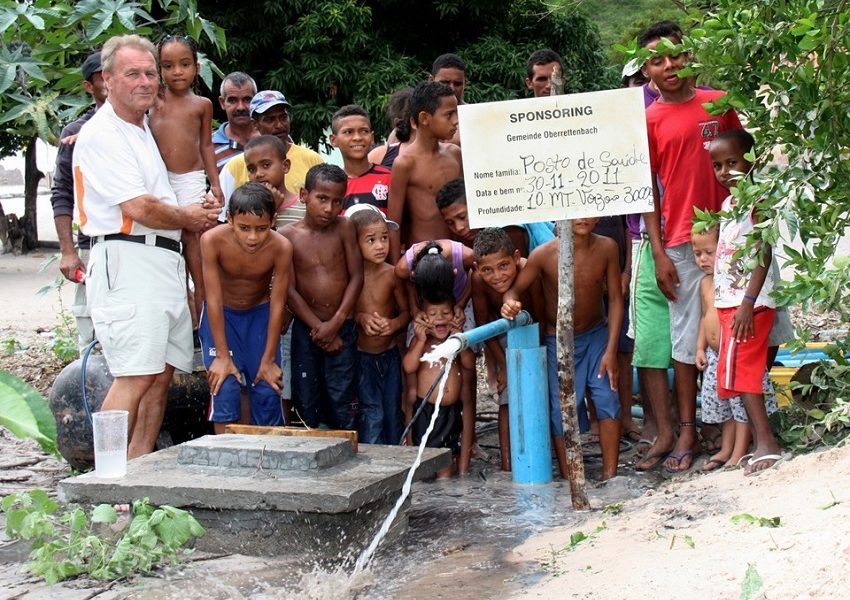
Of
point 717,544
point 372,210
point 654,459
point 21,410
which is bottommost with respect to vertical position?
point 654,459

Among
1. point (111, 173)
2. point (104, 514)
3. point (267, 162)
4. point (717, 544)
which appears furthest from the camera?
point (267, 162)

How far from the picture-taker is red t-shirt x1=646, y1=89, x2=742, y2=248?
548 cm

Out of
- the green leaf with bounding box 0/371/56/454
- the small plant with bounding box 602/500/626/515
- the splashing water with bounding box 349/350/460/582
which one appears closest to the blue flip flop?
the small plant with bounding box 602/500/626/515

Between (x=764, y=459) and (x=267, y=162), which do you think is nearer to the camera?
(x=764, y=459)

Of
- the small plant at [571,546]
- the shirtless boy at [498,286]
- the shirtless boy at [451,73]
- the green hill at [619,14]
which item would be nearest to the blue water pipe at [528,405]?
the shirtless boy at [498,286]

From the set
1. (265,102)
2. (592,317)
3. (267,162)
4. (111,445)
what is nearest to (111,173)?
(267,162)

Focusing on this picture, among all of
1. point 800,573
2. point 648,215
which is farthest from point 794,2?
point 800,573

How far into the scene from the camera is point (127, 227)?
16.8ft

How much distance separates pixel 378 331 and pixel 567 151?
5.33 ft

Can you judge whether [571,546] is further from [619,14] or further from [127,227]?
[619,14]

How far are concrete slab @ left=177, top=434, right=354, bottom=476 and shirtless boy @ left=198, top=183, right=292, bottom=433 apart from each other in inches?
29.2

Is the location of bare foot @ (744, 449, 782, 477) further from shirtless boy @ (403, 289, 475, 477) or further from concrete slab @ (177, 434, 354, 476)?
concrete slab @ (177, 434, 354, 476)

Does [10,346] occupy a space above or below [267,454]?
above

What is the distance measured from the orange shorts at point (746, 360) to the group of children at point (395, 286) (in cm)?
8
